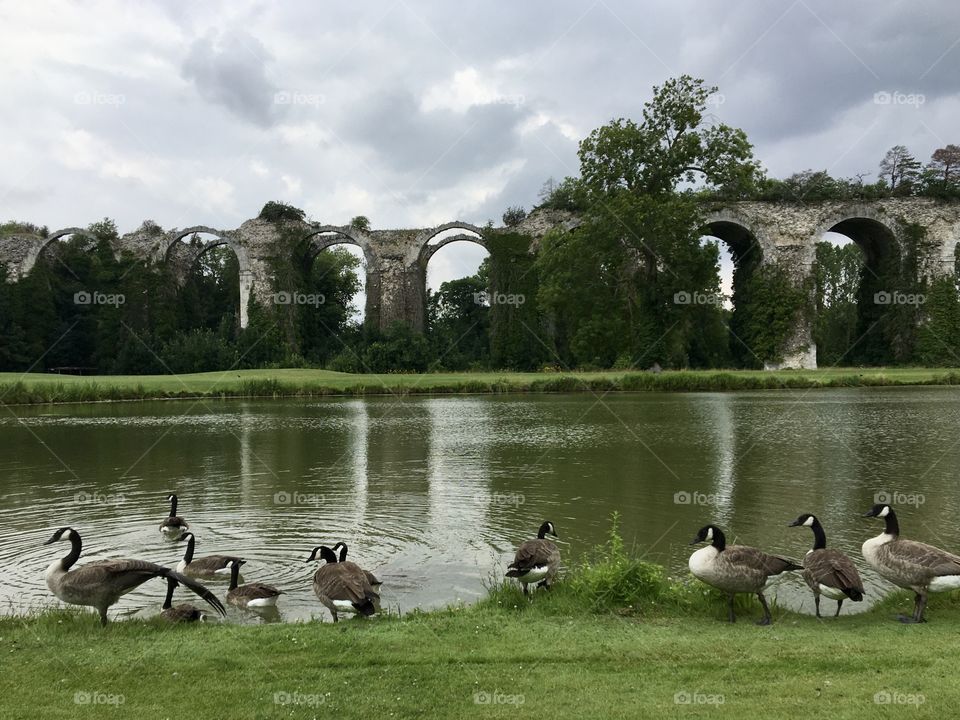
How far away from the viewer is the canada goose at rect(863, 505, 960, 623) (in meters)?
5.80

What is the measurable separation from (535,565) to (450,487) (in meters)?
5.87

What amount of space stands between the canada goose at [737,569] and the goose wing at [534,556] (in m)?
1.33

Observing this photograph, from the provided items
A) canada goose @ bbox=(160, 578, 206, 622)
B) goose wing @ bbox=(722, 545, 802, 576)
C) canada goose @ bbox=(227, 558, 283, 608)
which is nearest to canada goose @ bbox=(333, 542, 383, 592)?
canada goose @ bbox=(227, 558, 283, 608)

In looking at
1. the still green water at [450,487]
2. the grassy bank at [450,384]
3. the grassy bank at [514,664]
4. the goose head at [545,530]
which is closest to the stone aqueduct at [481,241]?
the grassy bank at [450,384]

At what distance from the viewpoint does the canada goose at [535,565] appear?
21.8ft

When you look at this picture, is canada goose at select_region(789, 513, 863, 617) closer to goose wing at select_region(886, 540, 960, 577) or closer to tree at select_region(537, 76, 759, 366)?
goose wing at select_region(886, 540, 960, 577)

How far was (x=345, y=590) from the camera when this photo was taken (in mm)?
6211

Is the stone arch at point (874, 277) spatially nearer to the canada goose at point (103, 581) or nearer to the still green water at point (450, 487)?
the still green water at point (450, 487)

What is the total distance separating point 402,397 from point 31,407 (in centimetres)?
1494

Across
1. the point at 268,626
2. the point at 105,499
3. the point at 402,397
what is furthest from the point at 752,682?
the point at 402,397

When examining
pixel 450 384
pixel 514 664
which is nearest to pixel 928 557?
pixel 514 664

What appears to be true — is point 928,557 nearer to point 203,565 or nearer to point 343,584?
point 343,584

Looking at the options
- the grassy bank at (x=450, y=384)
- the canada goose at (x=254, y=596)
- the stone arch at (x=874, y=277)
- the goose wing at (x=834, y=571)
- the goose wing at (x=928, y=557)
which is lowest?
the canada goose at (x=254, y=596)

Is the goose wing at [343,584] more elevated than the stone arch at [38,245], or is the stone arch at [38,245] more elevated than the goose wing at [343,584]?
the stone arch at [38,245]
